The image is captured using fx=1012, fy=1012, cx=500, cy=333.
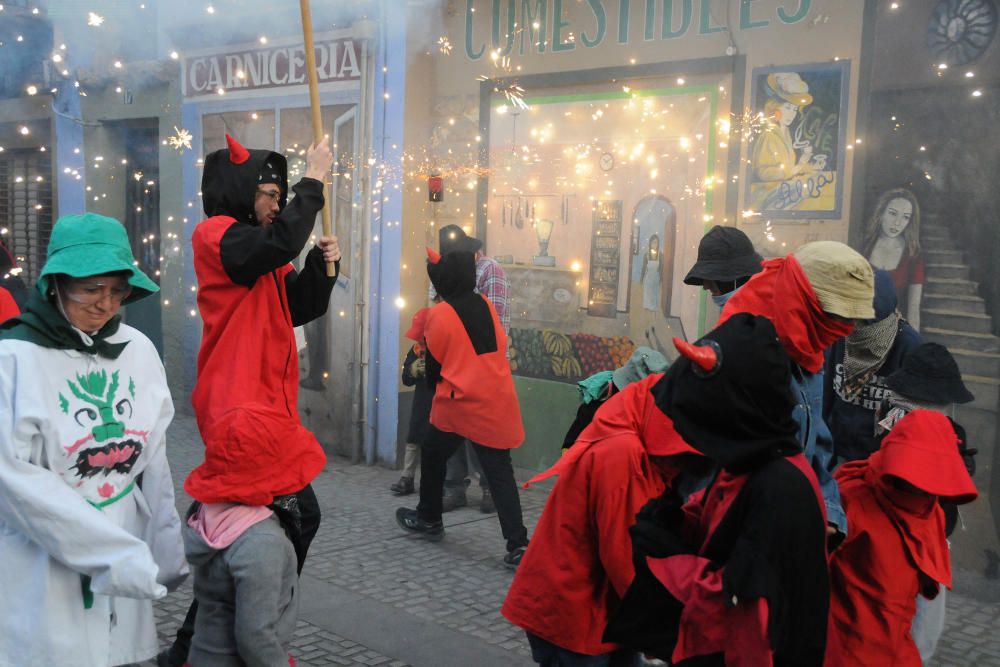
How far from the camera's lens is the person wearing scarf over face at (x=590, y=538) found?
2863 mm

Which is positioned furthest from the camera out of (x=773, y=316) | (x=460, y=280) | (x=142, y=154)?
(x=142, y=154)

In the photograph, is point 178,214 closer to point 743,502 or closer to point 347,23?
point 347,23

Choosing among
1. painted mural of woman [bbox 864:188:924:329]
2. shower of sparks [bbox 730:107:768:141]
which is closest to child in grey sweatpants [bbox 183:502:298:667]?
painted mural of woman [bbox 864:188:924:329]

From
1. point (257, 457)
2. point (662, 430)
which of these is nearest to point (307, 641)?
point (257, 457)

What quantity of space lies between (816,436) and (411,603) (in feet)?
9.27

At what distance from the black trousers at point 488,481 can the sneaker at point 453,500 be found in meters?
0.77

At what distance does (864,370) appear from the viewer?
13.2ft

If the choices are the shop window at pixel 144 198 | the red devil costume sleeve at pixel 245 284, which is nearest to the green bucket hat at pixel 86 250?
the red devil costume sleeve at pixel 245 284

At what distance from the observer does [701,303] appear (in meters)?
6.89

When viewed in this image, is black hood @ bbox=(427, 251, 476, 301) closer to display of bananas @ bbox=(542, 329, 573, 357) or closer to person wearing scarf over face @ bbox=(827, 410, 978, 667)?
display of bananas @ bbox=(542, 329, 573, 357)

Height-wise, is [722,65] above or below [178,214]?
above

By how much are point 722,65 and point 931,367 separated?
377 cm

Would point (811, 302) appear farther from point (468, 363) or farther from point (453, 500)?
point (453, 500)

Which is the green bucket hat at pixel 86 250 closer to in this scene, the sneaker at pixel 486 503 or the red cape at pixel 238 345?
the red cape at pixel 238 345
